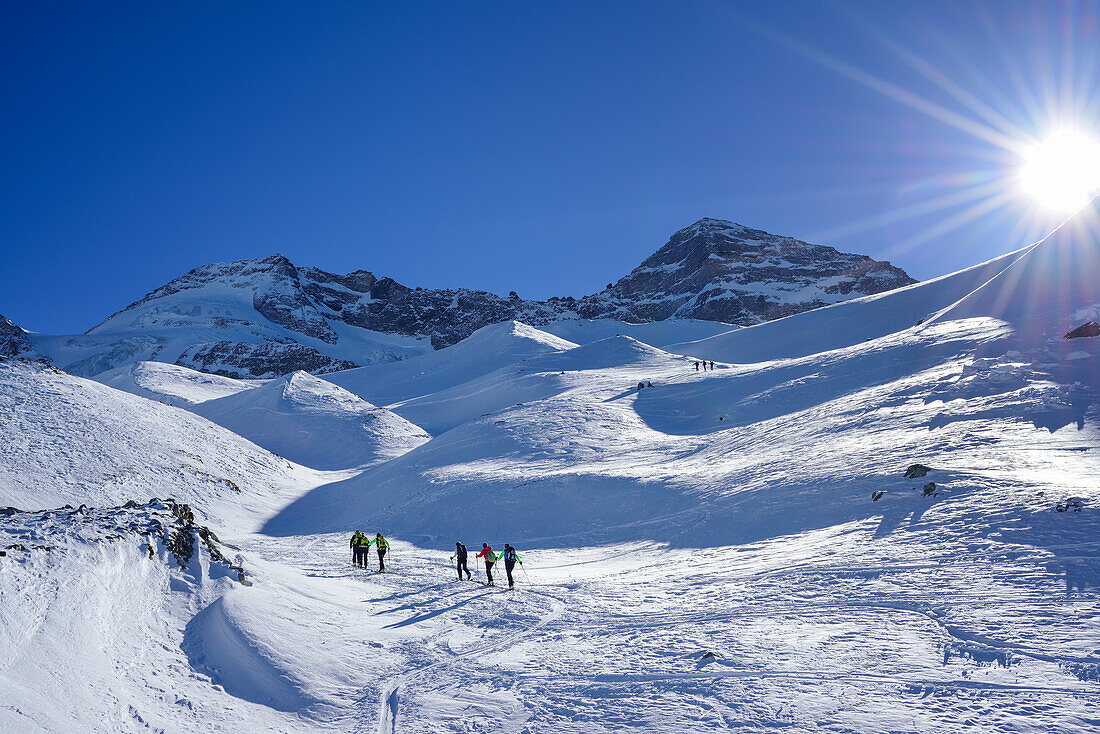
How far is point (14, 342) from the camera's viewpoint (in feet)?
417

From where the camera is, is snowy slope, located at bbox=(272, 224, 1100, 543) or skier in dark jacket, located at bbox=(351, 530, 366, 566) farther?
snowy slope, located at bbox=(272, 224, 1100, 543)

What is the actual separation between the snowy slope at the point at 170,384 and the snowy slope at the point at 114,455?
24547 millimetres

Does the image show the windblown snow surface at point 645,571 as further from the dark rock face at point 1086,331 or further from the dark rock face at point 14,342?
the dark rock face at point 14,342

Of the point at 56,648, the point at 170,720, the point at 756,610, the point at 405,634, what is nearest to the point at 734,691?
the point at 756,610

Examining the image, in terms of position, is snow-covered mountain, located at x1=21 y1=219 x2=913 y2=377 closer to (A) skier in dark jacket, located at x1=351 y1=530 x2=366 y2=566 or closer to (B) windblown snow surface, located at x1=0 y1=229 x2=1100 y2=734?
(B) windblown snow surface, located at x1=0 y1=229 x2=1100 y2=734

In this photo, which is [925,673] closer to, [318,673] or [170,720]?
[318,673]

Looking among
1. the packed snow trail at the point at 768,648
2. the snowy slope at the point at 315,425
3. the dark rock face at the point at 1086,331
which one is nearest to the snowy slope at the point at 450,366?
the snowy slope at the point at 315,425

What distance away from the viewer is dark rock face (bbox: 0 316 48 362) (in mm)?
123688

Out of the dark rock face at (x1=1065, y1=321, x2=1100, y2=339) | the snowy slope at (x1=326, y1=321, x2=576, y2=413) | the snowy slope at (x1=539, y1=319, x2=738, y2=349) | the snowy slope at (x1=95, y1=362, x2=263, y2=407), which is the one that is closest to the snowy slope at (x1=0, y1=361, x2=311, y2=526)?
the snowy slope at (x1=95, y1=362, x2=263, y2=407)

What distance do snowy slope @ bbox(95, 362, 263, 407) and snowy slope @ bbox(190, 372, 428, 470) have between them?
6.76 metres

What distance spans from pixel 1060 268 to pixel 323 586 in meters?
39.1

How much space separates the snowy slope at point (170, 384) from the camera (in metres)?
58.1

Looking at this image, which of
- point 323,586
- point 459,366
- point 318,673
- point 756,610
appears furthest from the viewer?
point 459,366

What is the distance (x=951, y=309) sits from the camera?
118 ft
